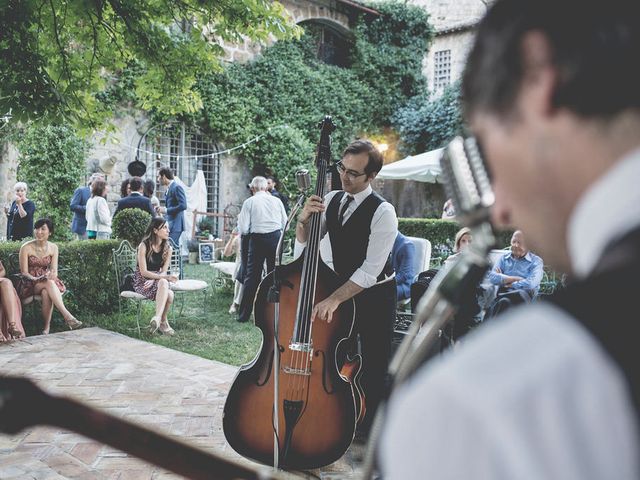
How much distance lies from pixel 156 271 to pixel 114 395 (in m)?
2.73

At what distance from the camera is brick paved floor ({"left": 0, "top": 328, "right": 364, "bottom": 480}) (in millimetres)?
3084

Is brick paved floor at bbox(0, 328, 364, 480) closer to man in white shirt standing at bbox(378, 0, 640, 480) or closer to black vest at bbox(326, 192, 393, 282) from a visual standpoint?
black vest at bbox(326, 192, 393, 282)

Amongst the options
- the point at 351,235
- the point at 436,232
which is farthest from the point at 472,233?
the point at 436,232

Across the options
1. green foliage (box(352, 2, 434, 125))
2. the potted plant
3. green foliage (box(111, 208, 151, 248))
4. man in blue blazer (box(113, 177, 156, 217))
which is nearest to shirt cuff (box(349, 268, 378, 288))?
green foliage (box(111, 208, 151, 248))

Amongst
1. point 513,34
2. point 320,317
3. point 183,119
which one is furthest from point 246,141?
point 513,34

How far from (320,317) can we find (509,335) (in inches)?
101

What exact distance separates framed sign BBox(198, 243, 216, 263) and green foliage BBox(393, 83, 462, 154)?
7606 mm

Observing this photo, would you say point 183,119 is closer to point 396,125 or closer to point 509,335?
point 396,125

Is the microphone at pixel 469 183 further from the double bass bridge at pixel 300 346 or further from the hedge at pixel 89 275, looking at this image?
the hedge at pixel 89 275

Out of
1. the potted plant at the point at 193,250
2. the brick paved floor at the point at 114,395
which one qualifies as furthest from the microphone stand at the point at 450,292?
the potted plant at the point at 193,250

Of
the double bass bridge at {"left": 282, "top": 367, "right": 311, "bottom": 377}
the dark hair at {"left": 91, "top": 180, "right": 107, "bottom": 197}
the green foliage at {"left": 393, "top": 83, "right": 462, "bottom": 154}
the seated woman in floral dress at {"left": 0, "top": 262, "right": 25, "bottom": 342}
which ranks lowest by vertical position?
the seated woman in floral dress at {"left": 0, "top": 262, "right": 25, "bottom": 342}

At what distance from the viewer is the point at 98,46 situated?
4773 millimetres

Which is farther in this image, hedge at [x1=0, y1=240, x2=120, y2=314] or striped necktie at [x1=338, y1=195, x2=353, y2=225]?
hedge at [x1=0, y1=240, x2=120, y2=314]

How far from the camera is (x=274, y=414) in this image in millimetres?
2854
